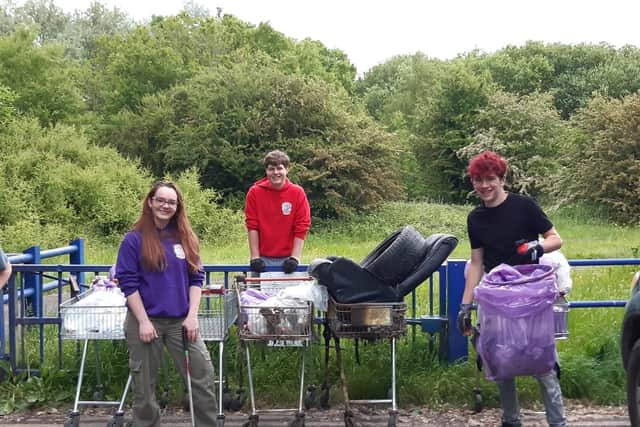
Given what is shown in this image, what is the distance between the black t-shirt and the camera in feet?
18.7

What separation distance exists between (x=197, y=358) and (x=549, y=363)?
239 centimetres

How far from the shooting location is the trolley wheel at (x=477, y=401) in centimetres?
678

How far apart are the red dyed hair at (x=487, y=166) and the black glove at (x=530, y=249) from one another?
0.50 metres

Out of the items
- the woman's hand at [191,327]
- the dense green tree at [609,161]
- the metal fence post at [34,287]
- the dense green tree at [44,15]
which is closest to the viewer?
the woman's hand at [191,327]

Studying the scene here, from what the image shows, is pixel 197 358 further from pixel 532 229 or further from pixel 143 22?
pixel 143 22

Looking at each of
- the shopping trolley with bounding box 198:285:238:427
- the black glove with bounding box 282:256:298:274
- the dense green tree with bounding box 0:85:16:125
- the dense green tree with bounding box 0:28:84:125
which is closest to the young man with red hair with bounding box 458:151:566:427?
the black glove with bounding box 282:256:298:274

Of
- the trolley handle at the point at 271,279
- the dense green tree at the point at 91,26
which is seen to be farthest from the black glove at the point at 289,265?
the dense green tree at the point at 91,26

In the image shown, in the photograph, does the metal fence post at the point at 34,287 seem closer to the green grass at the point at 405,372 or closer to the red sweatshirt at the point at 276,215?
the green grass at the point at 405,372

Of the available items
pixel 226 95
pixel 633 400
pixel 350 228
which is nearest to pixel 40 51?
pixel 226 95

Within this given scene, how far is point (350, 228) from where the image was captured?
3303 cm

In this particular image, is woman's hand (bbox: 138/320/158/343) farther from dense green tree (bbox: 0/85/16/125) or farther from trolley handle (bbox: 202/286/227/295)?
dense green tree (bbox: 0/85/16/125)

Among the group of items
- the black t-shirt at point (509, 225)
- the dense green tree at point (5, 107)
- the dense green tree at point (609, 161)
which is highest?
the dense green tree at point (5, 107)

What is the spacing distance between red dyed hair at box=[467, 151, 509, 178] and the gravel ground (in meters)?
2.20

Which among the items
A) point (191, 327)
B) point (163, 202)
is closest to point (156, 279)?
point (191, 327)
